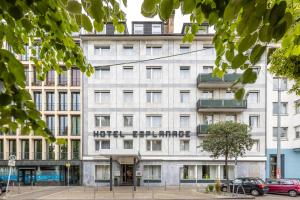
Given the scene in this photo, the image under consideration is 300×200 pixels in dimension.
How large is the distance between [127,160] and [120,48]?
42.2 feet

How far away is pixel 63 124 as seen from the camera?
44.7 meters

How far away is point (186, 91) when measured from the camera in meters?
42.1

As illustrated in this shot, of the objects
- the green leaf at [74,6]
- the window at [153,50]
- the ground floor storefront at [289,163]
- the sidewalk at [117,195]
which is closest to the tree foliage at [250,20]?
the green leaf at [74,6]

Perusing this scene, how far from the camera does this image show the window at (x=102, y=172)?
4159 cm

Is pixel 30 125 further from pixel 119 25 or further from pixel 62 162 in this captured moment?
pixel 62 162

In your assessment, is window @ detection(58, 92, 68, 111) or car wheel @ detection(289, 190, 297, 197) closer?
car wheel @ detection(289, 190, 297, 197)

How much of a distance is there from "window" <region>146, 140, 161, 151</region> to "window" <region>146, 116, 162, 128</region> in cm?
173

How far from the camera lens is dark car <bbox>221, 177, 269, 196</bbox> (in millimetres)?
29922

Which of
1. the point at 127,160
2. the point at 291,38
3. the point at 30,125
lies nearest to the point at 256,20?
the point at 291,38

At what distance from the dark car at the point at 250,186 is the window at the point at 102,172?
1536 centimetres

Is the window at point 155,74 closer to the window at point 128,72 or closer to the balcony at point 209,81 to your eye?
the window at point 128,72

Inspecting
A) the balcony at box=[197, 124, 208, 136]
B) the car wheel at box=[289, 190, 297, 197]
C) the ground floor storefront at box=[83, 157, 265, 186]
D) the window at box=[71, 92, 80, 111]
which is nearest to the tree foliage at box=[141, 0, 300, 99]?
the car wheel at box=[289, 190, 297, 197]

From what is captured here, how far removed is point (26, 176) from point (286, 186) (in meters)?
29.5

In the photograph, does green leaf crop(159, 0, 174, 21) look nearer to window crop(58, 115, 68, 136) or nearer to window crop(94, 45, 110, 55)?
window crop(94, 45, 110, 55)
